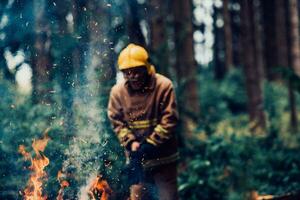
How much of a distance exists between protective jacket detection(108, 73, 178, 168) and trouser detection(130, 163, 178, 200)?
0.12 metres

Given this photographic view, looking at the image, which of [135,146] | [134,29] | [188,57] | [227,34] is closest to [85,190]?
[135,146]

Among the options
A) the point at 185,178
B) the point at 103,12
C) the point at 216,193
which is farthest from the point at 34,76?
the point at 216,193

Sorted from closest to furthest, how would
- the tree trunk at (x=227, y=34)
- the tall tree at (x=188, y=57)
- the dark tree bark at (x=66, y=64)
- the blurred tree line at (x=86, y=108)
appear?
the blurred tree line at (x=86, y=108), the dark tree bark at (x=66, y=64), the tall tree at (x=188, y=57), the tree trunk at (x=227, y=34)

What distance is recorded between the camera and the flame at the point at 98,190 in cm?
624

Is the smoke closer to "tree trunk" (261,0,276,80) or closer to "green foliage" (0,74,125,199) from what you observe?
"green foliage" (0,74,125,199)

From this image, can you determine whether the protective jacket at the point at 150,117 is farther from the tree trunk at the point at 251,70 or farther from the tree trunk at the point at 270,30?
the tree trunk at the point at 270,30

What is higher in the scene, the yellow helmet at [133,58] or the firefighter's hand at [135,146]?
the yellow helmet at [133,58]

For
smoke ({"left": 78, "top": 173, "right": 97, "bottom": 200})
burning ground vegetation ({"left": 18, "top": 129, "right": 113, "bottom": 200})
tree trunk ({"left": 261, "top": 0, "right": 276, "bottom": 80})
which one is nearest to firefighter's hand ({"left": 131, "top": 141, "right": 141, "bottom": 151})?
burning ground vegetation ({"left": 18, "top": 129, "right": 113, "bottom": 200})

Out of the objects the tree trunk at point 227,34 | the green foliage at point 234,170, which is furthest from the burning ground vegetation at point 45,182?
the tree trunk at point 227,34

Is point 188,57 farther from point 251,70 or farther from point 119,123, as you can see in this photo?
point 119,123

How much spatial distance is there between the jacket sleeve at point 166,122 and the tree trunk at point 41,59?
3518mm

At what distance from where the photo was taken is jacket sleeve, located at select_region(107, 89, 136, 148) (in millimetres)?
6316

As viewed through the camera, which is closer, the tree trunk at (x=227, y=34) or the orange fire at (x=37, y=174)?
the orange fire at (x=37, y=174)

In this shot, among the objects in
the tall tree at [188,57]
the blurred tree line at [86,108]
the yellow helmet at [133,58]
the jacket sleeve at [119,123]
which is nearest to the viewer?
the yellow helmet at [133,58]
